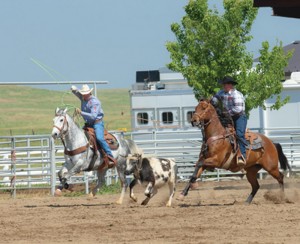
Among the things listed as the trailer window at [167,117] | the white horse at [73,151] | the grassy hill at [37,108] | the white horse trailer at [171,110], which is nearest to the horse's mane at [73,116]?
the white horse at [73,151]

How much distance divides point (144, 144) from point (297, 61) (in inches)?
546

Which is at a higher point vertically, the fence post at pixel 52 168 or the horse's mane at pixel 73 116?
the horse's mane at pixel 73 116

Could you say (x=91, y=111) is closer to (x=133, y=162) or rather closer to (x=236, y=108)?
(x=133, y=162)

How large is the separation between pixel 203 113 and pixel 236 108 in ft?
2.14

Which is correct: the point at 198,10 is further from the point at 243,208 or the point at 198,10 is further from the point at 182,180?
the point at 243,208

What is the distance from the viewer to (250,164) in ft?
55.1

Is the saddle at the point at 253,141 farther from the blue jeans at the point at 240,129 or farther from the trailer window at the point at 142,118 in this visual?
the trailer window at the point at 142,118

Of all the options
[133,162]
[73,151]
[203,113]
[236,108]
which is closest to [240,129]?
[236,108]

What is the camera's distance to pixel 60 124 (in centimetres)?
1653

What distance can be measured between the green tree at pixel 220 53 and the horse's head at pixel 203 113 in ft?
49.2

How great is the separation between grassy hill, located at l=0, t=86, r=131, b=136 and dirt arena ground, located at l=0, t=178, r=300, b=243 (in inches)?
2483

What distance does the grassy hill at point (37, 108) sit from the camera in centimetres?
8838

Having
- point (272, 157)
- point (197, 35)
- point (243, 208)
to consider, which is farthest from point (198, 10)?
point (243, 208)

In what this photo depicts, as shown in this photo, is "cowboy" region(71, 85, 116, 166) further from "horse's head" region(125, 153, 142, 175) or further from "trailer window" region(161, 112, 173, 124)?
"trailer window" region(161, 112, 173, 124)
